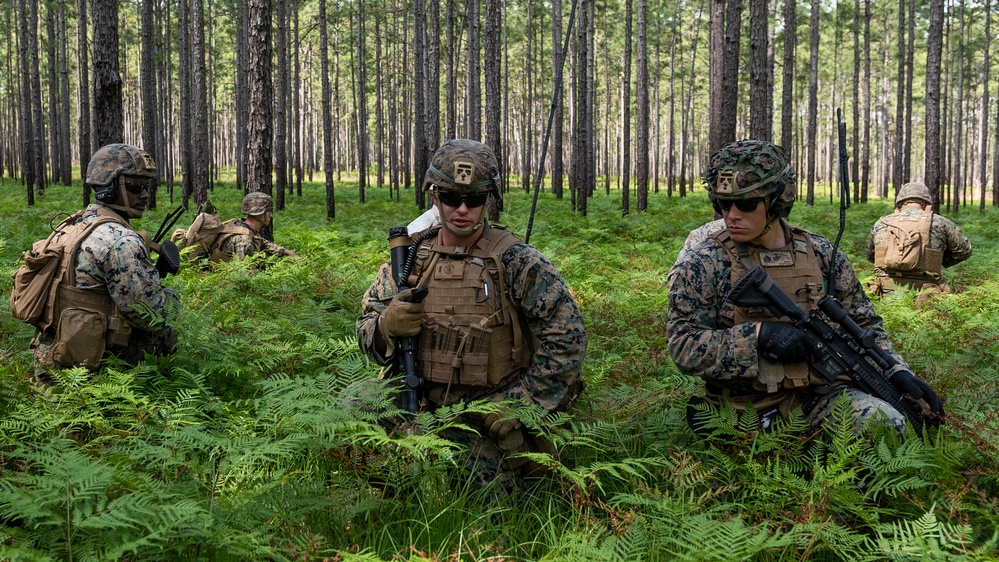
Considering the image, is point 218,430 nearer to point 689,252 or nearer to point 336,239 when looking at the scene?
point 689,252

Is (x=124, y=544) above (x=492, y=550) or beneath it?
above

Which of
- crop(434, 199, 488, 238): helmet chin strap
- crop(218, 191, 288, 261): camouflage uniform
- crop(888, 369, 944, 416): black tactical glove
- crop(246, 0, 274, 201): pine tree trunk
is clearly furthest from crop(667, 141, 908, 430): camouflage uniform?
crop(246, 0, 274, 201): pine tree trunk

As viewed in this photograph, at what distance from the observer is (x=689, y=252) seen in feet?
12.5

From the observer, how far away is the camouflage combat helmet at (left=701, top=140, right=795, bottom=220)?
360cm

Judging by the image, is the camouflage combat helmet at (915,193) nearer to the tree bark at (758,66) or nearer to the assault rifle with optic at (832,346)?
the tree bark at (758,66)

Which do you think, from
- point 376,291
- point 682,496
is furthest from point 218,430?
point 682,496

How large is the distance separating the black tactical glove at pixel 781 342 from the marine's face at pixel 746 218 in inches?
18.9

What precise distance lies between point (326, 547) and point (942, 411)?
3030mm

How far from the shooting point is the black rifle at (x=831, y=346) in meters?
3.48

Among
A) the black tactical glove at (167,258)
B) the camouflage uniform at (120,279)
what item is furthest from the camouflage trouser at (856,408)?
the black tactical glove at (167,258)

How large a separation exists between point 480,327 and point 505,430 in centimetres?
52

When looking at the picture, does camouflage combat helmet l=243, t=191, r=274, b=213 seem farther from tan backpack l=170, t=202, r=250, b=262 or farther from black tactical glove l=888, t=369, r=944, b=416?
black tactical glove l=888, t=369, r=944, b=416

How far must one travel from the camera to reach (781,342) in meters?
3.43

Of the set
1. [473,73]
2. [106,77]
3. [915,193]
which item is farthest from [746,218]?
[473,73]
